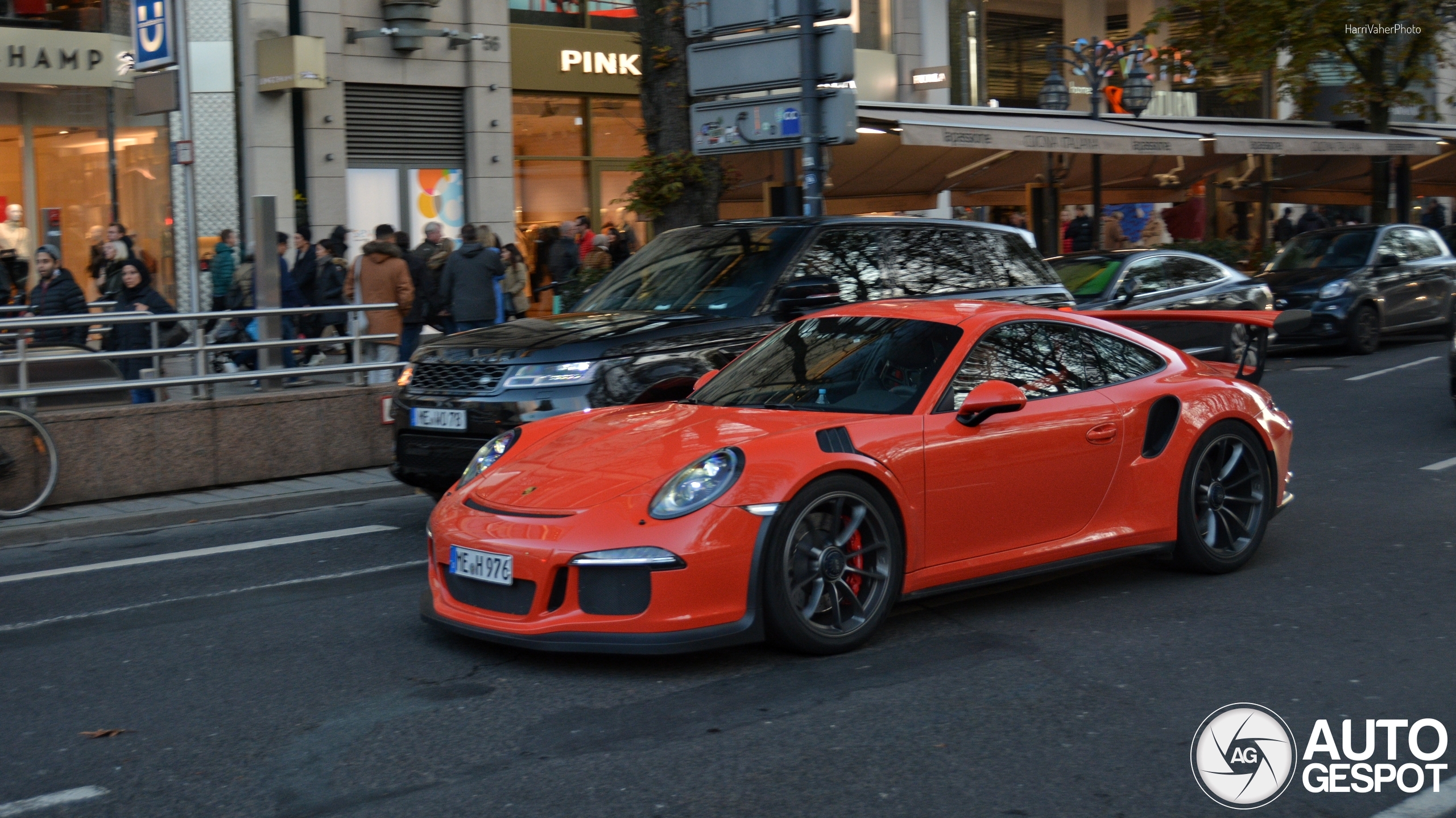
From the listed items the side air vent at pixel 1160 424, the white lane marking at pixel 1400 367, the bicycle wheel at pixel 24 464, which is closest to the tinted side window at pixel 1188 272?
the white lane marking at pixel 1400 367

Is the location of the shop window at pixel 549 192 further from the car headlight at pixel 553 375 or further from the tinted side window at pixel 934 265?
the car headlight at pixel 553 375

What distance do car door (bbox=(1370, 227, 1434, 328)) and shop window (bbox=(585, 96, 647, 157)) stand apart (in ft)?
38.6

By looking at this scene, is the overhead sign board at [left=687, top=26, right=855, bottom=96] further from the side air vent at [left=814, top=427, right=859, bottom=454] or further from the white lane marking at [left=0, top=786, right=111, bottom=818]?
the white lane marking at [left=0, top=786, right=111, bottom=818]

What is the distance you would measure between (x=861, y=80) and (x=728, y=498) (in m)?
24.5

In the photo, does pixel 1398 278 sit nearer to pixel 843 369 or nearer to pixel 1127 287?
pixel 1127 287

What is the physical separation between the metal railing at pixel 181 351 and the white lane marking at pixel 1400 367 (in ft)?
33.7

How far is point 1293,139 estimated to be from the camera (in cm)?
2419

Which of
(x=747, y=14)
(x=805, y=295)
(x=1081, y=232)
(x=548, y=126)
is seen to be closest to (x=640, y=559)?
(x=805, y=295)

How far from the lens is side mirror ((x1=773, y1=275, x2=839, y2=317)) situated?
8203 millimetres

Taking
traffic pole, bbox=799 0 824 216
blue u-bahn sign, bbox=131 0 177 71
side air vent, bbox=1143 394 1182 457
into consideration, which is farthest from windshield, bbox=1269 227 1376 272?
blue u-bahn sign, bbox=131 0 177 71

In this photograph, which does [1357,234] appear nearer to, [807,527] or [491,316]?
[491,316]

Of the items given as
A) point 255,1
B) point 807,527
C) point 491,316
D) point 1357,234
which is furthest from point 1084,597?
point 255,1

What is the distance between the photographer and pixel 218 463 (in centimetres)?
1035

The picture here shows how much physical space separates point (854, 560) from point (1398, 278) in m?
15.7
